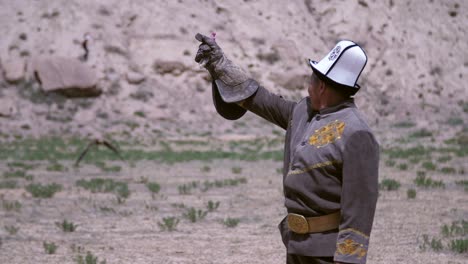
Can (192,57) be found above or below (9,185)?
above

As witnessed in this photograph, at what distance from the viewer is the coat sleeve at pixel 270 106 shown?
3.77 meters

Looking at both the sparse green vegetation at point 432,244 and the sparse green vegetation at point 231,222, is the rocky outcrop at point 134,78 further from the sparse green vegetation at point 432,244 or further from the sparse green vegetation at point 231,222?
the sparse green vegetation at point 432,244

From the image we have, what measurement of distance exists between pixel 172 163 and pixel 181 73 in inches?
690

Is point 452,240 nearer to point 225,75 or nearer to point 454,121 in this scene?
point 225,75

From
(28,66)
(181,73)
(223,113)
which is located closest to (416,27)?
(181,73)

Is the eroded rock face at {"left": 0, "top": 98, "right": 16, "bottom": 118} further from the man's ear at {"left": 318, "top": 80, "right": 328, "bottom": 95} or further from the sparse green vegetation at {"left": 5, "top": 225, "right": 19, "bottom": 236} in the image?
the man's ear at {"left": 318, "top": 80, "right": 328, "bottom": 95}

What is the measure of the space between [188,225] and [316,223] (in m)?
7.08

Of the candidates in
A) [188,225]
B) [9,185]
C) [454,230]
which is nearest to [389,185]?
[454,230]

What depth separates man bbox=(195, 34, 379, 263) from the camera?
315cm

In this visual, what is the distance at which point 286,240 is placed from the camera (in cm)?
351

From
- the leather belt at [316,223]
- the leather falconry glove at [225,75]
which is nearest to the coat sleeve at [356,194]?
the leather belt at [316,223]

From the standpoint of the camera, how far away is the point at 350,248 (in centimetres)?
315

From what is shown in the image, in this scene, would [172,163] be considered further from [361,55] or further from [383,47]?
[383,47]

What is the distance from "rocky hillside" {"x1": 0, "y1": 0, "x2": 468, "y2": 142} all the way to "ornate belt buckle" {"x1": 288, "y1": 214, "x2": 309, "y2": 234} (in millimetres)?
28688
